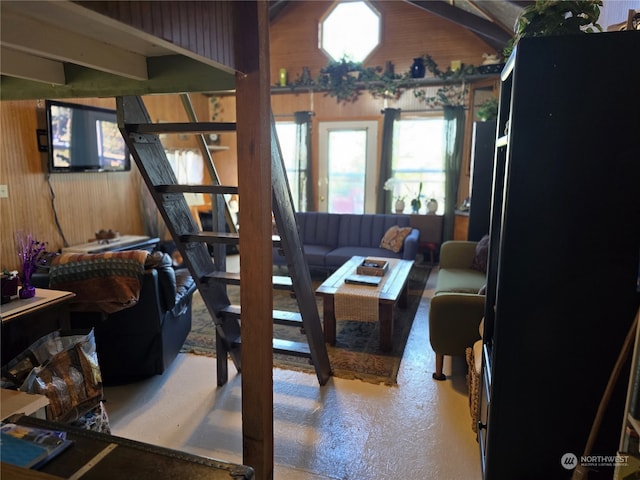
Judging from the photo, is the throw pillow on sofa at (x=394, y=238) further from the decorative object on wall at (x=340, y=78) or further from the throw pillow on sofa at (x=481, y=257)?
the decorative object on wall at (x=340, y=78)

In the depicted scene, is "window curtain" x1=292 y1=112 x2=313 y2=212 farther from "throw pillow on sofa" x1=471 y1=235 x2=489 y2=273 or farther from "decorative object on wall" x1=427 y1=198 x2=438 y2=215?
"throw pillow on sofa" x1=471 y1=235 x2=489 y2=273

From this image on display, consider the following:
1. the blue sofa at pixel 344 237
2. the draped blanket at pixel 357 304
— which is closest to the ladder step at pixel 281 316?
the draped blanket at pixel 357 304

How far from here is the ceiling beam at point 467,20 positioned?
205 inches

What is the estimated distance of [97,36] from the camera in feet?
4.25

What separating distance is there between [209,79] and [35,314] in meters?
1.60

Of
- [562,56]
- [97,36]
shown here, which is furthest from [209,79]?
[562,56]

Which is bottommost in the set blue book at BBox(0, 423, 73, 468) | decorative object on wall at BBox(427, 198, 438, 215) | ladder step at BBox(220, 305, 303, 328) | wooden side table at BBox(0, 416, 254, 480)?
ladder step at BBox(220, 305, 303, 328)

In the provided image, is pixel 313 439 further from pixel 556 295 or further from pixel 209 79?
pixel 209 79

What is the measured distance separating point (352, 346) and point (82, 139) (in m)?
3.72

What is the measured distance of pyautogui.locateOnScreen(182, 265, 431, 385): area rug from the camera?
295 cm

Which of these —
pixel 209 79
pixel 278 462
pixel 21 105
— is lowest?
pixel 278 462

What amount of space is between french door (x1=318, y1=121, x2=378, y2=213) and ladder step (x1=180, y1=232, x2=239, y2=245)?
4.89 m

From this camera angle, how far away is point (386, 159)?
647cm

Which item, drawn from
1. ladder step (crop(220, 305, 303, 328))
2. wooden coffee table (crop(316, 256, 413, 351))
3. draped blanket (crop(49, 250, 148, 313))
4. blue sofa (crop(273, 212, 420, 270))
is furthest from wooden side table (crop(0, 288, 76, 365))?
blue sofa (crop(273, 212, 420, 270))
